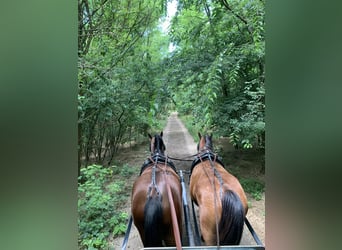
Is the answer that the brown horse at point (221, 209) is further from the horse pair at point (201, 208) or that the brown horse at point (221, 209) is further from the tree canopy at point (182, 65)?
the tree canopy at point (182, 65)

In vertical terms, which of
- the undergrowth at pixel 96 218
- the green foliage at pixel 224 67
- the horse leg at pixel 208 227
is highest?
the green foliage at pixel 224 67

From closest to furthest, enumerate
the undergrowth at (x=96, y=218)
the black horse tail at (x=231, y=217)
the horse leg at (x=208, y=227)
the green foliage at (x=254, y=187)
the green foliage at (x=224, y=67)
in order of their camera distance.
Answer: the black horse tail at (x=231, y=217) → the horse leg at (x=208, y=227) → the undergrowth at (x=96, y=218) → the green foliage at (x=224, y=67) → the green foliage at (x=254, y=187)

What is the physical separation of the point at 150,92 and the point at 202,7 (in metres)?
2.94

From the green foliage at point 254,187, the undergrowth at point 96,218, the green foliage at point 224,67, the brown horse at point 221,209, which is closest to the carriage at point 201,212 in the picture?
the brown horse at point 221,209

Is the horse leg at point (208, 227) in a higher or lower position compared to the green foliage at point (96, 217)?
higher

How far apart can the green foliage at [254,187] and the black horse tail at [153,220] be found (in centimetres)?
357

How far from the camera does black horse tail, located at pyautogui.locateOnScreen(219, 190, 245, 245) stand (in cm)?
272

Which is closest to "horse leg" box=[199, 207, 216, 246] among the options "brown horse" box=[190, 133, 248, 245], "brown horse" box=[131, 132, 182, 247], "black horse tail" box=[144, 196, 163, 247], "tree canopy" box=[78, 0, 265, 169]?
"brown horse" box=[190, 133, 248, 245]

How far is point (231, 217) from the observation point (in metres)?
2.72

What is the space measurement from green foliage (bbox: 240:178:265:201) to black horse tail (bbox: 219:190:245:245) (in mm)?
3222

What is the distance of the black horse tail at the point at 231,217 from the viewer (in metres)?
2.72

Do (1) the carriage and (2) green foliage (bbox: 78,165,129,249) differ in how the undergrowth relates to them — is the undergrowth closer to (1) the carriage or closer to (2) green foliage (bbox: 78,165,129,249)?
(2) green foliage (bbox: 78,165,129,249)

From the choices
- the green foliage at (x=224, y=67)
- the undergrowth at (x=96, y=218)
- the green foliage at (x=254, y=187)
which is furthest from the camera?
the green foliage at (x=254, y=187)
